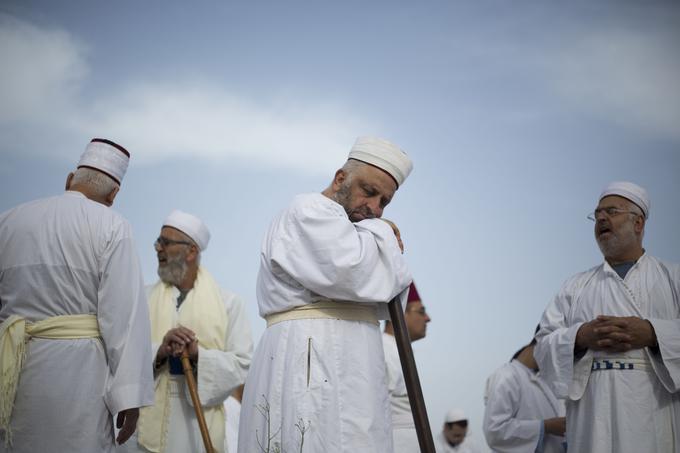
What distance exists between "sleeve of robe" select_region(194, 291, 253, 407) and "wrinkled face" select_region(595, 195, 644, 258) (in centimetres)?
320

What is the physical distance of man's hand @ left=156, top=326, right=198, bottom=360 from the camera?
6.57 meters

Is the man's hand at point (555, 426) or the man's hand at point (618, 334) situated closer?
the man's hand at point (618, 334)

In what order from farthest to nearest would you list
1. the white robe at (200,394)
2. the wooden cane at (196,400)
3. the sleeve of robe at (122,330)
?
the white robe at (200,394)
the wooden cane at (196,400)
the sleeve of robe at (122,330)

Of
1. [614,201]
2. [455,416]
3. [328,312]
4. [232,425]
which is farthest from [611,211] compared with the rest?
[455,416]

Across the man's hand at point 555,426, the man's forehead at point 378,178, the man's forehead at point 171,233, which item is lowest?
the man's hand at point 555,426

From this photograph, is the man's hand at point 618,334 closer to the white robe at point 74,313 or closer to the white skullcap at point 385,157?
the white skullcap at point 385,157

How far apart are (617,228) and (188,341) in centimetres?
360

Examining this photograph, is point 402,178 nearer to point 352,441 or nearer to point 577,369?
point 352,441

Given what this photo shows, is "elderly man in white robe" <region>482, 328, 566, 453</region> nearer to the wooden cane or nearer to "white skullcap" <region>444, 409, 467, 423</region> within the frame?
the wooden cane

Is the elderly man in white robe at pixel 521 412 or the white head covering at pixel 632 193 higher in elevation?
the white head covering at pixel 632 193

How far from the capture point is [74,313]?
448 centimetres

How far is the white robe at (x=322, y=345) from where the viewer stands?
403cm

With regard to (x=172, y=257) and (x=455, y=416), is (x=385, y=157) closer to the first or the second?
(x=172, y=257)

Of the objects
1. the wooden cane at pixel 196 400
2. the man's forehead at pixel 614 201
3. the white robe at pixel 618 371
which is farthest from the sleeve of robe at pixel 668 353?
the wooden cane at pixel 196 400
